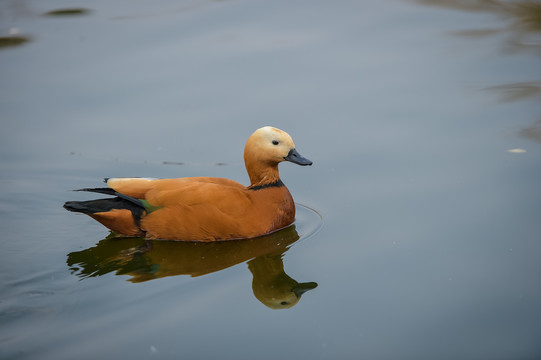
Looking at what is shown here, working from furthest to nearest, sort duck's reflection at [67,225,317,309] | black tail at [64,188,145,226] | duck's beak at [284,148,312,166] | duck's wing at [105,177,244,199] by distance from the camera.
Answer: duck's beak at [284,148,312,166]
duck's wing at [105,177,244,199]
black tail at [64,188,145,226]
duck's reflection at [67,225,317,309]

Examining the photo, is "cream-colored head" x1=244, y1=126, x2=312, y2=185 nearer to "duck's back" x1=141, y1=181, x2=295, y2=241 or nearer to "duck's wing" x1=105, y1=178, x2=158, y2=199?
"duck's back" x1=141, y1=181, x2=295, y2=241

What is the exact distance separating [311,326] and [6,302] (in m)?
2.06

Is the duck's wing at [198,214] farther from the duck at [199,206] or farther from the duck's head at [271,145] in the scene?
the duck's head at [271,145]

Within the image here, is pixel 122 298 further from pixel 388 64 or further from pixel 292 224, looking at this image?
pixel 388 64

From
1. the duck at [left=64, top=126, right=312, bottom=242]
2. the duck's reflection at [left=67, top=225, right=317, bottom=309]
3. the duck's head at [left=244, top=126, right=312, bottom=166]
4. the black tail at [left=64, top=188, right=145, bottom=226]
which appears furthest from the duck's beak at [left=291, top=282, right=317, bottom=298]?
the black tail at [left=64, top=188, right=145, bottom=226]

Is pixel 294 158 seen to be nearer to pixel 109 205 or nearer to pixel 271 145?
pixel 271 145

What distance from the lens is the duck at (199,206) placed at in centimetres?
569

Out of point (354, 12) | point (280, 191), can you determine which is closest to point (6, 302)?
point (280, 191)

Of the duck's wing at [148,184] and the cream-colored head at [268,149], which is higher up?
the cream-colored head at [268,149]

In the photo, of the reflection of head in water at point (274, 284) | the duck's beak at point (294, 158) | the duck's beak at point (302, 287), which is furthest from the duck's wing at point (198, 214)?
the duck's beak at point (302, 287)

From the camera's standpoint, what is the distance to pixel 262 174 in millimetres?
6004

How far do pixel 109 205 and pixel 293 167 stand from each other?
1986mm

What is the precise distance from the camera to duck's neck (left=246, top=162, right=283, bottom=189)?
5977mm

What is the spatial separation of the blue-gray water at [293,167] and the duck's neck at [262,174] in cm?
41
